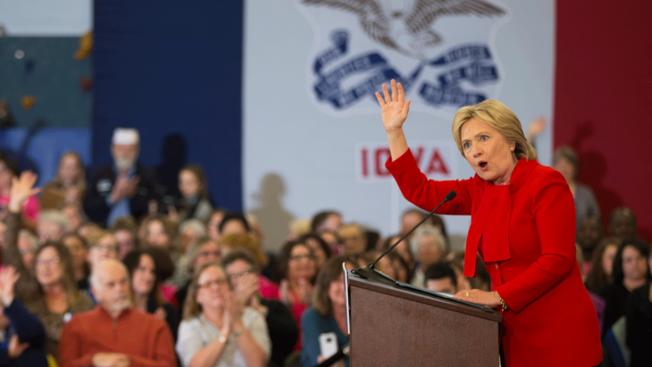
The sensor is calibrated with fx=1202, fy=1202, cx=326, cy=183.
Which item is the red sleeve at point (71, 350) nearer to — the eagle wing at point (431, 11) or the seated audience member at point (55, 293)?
the seated audience member at point (55, 293)

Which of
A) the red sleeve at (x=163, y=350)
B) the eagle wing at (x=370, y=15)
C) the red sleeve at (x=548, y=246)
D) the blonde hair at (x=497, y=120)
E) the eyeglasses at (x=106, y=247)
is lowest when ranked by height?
the red sleeve at (x=163, y=350)

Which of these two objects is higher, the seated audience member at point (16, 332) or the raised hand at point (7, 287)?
the raised hand at point (7, 287)

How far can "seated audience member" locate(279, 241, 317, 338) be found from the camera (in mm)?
6914

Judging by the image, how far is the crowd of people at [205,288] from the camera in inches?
226

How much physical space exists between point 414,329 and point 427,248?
4.37 m

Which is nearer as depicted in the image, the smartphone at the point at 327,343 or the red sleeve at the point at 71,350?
the red sleeve at the point at 71,350

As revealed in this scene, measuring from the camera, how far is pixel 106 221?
32.2ft

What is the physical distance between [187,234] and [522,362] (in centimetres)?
534

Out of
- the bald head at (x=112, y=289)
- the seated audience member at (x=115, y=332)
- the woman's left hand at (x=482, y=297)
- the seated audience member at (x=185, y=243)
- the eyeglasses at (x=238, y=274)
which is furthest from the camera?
the seated audience member at (x=185, y=243)

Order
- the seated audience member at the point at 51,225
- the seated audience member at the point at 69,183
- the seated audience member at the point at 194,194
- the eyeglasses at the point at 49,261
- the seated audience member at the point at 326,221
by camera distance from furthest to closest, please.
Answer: the seated audience member at the point at 194,194 → the seated audience member at the point at 69,183 → the seated audience member at the point at 326,221 → the seated audience member at the point at 51,225 → the eyeglasses at the point at 49,261

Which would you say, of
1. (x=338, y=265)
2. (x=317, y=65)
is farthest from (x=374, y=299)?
(x=317, y=65)

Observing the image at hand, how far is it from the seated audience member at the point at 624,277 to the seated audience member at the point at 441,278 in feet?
3.95

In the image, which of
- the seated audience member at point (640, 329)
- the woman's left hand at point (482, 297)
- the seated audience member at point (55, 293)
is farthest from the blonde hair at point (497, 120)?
the seated audience member at point (55, 293)

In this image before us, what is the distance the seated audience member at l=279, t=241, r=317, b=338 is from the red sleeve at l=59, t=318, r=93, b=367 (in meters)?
1.51
